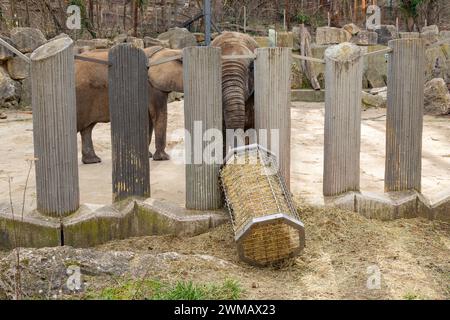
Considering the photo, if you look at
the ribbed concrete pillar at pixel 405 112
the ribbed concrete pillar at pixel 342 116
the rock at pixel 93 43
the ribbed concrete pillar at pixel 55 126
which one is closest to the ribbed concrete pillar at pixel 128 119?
the ribbed concrete pillar at pixel 55 126

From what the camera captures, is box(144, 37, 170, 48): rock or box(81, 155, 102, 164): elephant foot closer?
box(81, 155, 102, 164): elephant foot

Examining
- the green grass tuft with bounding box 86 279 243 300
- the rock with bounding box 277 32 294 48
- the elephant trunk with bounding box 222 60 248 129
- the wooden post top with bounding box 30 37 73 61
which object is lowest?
the green grass tuft with bounding box 86 279 243 300

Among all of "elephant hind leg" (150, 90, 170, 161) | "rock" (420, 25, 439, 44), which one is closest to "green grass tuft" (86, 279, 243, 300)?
"elephant hind leg" (150, 90, 170, 161)

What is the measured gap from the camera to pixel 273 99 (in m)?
4.63

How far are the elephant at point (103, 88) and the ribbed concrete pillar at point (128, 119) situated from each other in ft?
5.50

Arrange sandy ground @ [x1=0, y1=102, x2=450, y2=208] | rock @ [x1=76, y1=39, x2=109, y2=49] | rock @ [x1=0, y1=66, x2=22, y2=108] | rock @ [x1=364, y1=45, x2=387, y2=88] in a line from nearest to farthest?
sandy ground @ [x1=0, y1=102, x2=450, y2=208] < rock @ [x1=0, y1=66, x2=22, y2=108] < rock @ [x1=76, y1=39, x2=109, y2=49] < rock @ [x1=364, y1=45, x2=387, y2=88]

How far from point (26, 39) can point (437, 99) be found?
27.7 ft

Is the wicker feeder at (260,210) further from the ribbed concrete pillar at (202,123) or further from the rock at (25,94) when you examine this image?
the rock at (25,94)

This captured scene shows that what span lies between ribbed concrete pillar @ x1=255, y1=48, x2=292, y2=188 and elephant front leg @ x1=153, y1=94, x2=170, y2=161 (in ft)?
7.74

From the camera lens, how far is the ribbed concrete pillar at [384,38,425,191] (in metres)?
4.74

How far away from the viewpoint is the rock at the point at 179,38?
1575 cm

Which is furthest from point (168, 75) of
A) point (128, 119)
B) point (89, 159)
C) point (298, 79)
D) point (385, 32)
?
point (385, 32)

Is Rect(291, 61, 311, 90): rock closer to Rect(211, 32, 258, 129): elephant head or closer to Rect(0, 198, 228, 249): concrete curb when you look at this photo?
Rect(211, 32, 258, 129): elephant head

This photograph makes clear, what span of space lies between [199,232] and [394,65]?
185cm
